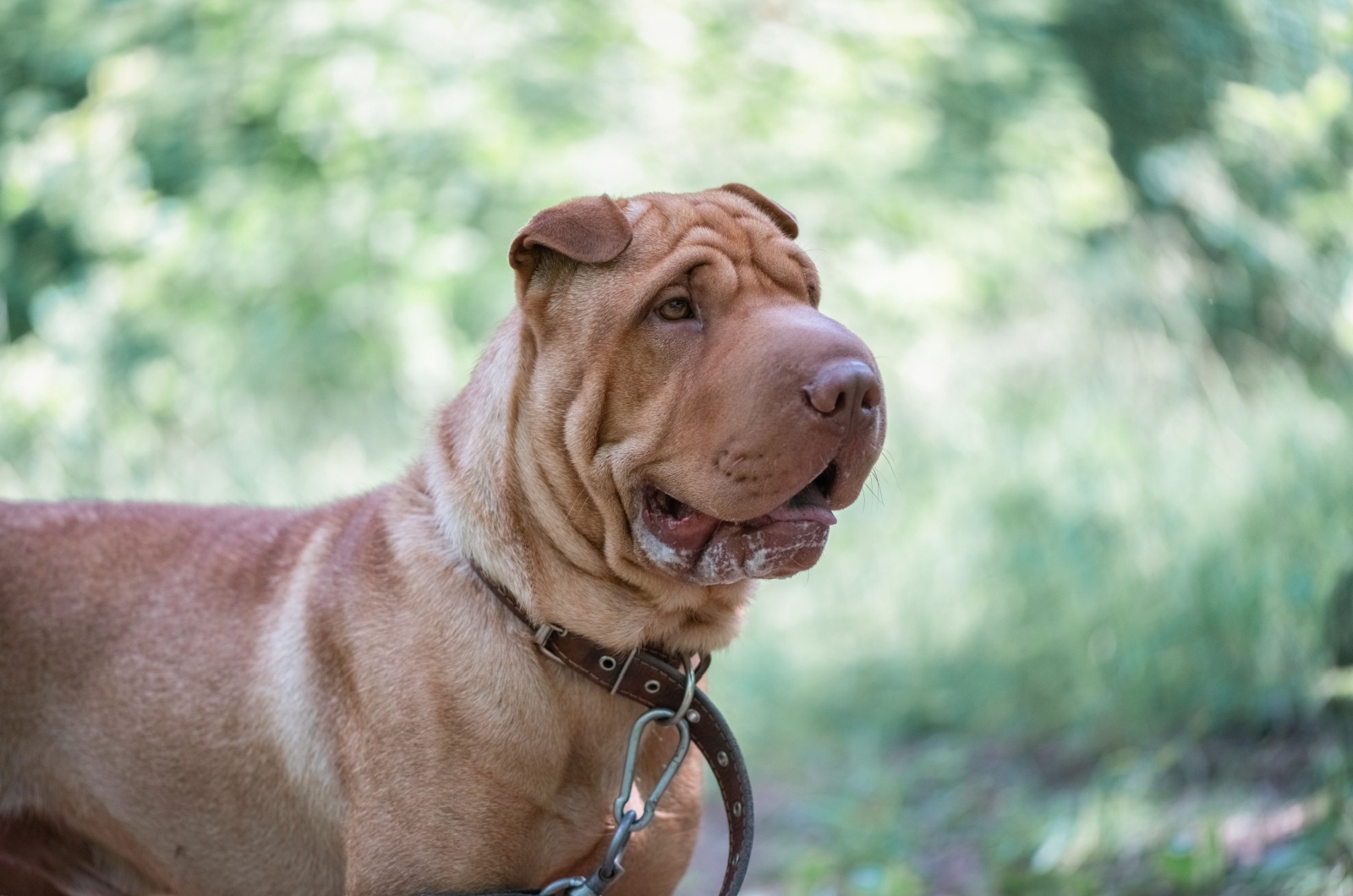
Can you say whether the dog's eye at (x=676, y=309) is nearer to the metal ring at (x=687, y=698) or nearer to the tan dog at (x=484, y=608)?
the tan dog at (x=484, y=608)

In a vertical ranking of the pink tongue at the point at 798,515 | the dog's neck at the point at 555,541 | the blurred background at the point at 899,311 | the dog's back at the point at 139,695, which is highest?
the pink tongue at the point at 798,515

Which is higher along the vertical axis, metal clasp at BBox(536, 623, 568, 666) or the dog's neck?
the dog's neck

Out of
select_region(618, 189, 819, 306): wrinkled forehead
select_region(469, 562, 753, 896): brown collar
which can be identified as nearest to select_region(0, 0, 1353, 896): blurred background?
select_region(469, 562, 753, 896): brown collar

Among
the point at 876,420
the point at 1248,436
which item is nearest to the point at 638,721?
the point at 876,420

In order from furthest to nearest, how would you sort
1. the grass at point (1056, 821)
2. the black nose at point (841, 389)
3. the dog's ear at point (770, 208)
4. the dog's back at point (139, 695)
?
the grass at point (1056, 821) → the dog's ear at point (770, 208) → the dog's back at point (139, 695) → the black nose at point (841, 389)

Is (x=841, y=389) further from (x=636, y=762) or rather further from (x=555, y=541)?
(x=636, y=762)

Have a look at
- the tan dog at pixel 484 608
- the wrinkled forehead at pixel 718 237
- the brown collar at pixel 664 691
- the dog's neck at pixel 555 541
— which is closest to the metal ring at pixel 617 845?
the tan dog at pixel 484 608

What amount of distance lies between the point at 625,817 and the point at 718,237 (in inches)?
45.9

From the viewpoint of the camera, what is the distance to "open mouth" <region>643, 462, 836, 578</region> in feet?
8.05

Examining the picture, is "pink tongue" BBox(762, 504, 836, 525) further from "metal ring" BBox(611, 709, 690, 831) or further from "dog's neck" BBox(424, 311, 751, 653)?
"metal ring" BBox(611, 709, 690, 831)

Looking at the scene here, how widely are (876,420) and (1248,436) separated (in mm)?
4280

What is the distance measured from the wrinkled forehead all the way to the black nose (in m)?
0.41

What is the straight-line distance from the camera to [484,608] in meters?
2.63

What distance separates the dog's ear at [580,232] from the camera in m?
2.57
